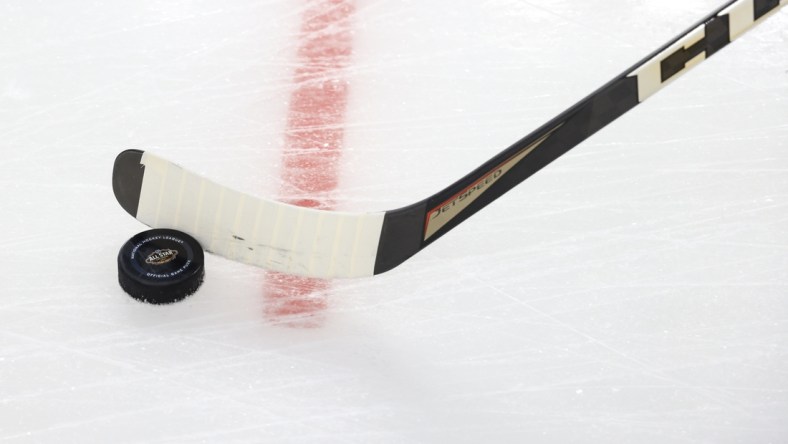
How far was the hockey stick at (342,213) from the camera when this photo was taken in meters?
2.10

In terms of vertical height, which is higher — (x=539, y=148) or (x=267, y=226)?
(x=539, y=148)

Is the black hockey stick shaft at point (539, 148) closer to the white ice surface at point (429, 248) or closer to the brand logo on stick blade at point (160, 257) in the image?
the white ice surface at point (429, 248)

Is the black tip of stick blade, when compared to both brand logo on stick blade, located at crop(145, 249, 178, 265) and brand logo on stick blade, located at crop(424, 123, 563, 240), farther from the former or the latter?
brand logo on stick blade, located at crop(424, 123, 563, 240)

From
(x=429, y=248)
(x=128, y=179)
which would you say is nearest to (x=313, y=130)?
(x=429, y=248)

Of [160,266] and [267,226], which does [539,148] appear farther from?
[160,266]

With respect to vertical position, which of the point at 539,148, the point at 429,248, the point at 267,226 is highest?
the point at 539,148

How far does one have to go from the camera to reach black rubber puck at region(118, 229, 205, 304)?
6.82 feet

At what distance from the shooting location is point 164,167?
82.6 inches

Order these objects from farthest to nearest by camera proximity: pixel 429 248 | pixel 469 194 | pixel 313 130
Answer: pixel 313 130 → pixel 429 248 → pixel 469 194

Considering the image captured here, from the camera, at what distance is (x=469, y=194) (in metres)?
2.10

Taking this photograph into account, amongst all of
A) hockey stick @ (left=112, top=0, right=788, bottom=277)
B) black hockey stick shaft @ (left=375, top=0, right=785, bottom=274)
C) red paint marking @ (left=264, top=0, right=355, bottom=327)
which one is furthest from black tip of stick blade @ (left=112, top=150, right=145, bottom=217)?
black hockey stick shaft @ (left=375, top=0, right=785, bottom=274)

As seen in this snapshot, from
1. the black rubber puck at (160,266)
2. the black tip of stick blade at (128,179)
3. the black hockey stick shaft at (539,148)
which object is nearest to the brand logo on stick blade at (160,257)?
the black rubber puck at (160,266)

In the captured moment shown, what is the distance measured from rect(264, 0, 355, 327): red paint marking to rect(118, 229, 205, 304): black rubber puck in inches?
5.9

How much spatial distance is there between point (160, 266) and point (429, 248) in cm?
52
